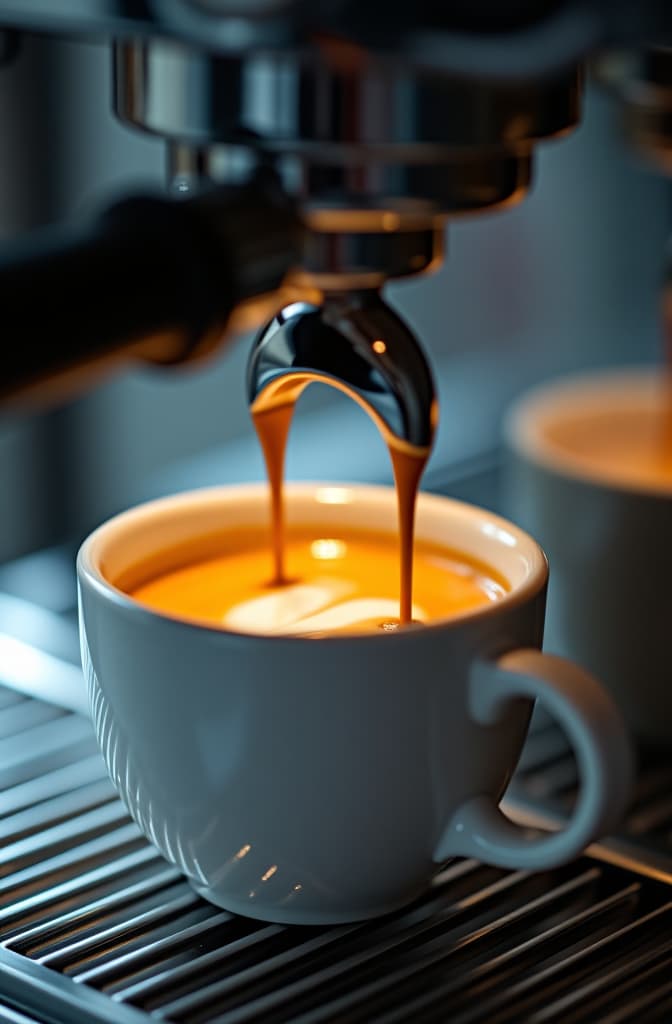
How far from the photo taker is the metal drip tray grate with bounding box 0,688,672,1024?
1.26ft

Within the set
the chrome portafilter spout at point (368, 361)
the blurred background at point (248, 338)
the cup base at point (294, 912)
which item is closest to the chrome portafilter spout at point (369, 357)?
the chrome portafilter spout at point (368, 361)

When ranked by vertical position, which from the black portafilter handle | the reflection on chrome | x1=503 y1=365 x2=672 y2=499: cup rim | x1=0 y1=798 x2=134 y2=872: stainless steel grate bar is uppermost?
the black portafilter handle

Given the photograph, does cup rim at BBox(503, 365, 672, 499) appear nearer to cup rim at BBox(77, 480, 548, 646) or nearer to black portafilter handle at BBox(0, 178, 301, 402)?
cup rim at BBox(77, 480, 548, 646)

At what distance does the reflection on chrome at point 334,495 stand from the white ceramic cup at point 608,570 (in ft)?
0.29

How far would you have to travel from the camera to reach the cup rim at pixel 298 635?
384 millimetres

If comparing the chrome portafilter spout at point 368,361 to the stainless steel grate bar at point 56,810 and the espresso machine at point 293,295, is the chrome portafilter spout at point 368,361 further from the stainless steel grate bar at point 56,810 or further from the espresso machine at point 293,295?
the stainless steel grate bar at point 56,810

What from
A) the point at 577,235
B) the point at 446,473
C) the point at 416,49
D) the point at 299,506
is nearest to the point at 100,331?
the point at 416,49

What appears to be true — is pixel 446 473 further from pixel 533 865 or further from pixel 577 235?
pixel 577 235

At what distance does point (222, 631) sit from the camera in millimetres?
384

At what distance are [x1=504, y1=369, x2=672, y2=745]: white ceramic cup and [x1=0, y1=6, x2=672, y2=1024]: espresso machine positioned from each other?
5 centimetres

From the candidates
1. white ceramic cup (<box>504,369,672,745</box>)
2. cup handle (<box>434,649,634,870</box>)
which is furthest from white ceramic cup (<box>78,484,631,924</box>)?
white ceramic cup (<box>504,369,672,745</box>)

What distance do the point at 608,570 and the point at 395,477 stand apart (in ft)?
0.45

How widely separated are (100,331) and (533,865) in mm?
189

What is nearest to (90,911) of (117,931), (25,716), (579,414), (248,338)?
(117,931)
